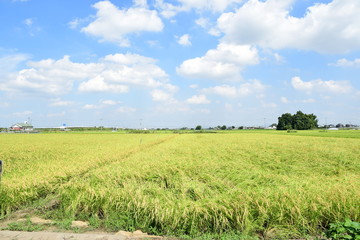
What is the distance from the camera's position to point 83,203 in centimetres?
470

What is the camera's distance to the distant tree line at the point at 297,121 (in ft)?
331

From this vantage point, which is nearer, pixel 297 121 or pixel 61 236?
pixel 61 236

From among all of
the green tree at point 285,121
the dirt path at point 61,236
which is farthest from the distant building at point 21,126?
the dirt path at point 61,236

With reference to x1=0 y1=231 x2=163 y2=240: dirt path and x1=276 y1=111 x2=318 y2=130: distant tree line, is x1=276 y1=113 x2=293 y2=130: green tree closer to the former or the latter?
x1=276 y1=111 x2=318 y2=130: distant tree line

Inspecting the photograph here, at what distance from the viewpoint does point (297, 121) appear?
101062 mm

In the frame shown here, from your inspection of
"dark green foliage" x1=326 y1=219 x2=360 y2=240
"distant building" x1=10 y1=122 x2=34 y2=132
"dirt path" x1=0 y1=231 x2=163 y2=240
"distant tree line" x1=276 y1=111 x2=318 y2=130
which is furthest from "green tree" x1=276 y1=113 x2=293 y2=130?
"distant building" x1=10 y1=122 x2=34 y2=132

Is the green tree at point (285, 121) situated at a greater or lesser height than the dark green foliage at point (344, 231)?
greater

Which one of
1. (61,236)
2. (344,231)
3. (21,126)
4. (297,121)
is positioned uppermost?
(297,121)

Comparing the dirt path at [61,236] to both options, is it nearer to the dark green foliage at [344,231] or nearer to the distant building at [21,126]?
the dark green foliage at [344,231]

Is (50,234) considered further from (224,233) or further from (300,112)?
(300,112)

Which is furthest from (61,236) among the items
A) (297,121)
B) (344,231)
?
(297,121)

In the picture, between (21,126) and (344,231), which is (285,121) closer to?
(344,231)

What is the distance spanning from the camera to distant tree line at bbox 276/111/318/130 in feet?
331

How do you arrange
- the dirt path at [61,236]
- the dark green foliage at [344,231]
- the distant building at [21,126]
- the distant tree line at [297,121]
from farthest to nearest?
the distant building at [21,126], the distant tree line at [297,121], the dirt path at [61,236], the dark green foliage at [344,231]
